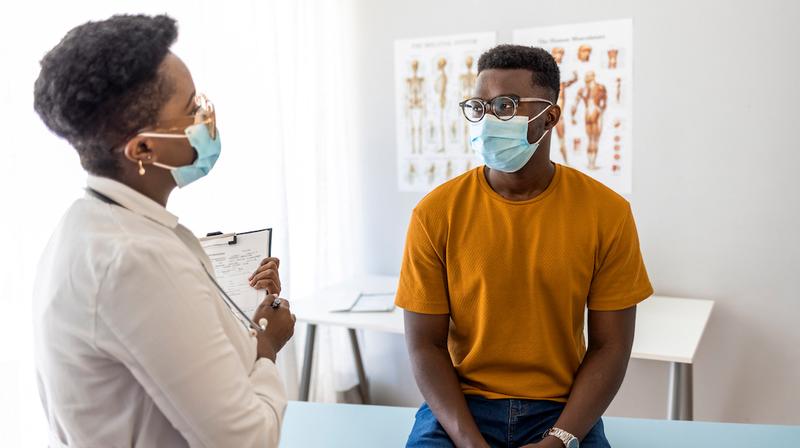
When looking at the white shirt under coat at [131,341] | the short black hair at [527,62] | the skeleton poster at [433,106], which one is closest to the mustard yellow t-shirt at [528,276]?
the short black hair at [527,62]

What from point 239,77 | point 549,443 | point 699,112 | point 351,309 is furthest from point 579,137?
point 549,443

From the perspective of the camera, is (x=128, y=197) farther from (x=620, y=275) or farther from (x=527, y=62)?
(x=620, y=275)

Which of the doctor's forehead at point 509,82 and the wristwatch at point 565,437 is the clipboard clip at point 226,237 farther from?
the wristwatch at point 565,437

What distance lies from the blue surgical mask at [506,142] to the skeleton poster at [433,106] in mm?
1305

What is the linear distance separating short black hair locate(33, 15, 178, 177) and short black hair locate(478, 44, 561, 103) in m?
0.81

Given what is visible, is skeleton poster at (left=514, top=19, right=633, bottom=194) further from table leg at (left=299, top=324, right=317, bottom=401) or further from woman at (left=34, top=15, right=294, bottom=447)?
woman at (left=34, top=15, right=294, bottom=447)

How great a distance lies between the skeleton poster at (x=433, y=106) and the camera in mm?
2881

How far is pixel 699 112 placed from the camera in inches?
98.0

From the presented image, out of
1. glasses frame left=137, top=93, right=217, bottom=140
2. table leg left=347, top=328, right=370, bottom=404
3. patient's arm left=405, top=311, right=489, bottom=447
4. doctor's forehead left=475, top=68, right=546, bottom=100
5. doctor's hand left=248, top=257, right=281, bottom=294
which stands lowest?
table leg left=347, top=328, right=370, bottom=404

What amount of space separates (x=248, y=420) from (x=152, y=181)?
39 cm

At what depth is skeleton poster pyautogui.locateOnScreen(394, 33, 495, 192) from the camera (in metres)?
2.88

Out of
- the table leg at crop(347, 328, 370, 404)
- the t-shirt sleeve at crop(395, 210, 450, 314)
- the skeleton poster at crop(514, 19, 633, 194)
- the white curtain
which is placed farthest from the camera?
the table leg at crop(347, 328, 370, 404)

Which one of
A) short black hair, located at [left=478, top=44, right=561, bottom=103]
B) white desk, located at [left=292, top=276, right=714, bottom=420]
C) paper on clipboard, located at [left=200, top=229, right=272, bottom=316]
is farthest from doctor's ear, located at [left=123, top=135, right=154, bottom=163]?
white desk, located at [left=292, top=276, right=714, bottom=420]

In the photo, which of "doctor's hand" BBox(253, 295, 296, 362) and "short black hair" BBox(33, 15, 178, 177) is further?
"doctor's hand" BBox(253, 295, 296, 362)
